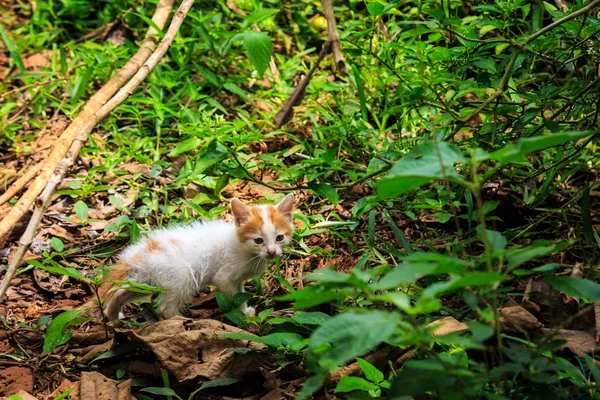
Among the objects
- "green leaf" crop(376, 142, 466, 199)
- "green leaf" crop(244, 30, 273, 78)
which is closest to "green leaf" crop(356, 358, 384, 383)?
"green leaf" crop(376, 142, 466, 199)

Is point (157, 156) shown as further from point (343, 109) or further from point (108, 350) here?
point (108, 350)

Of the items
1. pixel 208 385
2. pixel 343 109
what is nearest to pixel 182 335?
pixel 208 385

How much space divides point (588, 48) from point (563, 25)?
34 cm

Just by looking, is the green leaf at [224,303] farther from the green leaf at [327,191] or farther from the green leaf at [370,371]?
the green leaf at [370,371]

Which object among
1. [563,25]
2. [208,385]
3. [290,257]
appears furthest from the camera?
[290,257]

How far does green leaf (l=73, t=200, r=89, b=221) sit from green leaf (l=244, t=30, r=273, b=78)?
60.8 inches

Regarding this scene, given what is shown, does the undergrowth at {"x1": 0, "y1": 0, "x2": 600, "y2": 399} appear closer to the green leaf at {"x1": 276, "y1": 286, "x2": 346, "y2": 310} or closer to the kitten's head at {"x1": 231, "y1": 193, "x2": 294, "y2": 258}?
the green leaf at {"x1": 276, "y1": 286, "x2": 346, "y2": 310}

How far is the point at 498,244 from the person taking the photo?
2.00m

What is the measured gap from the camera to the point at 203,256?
408 cm

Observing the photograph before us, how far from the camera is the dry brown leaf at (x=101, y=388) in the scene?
3.08 m

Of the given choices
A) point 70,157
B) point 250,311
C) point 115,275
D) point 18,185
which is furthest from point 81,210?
point 250,311

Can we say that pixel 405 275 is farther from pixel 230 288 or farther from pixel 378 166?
pixel 230 288

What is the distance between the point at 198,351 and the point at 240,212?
3.56 ft

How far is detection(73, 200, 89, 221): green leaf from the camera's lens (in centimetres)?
459
